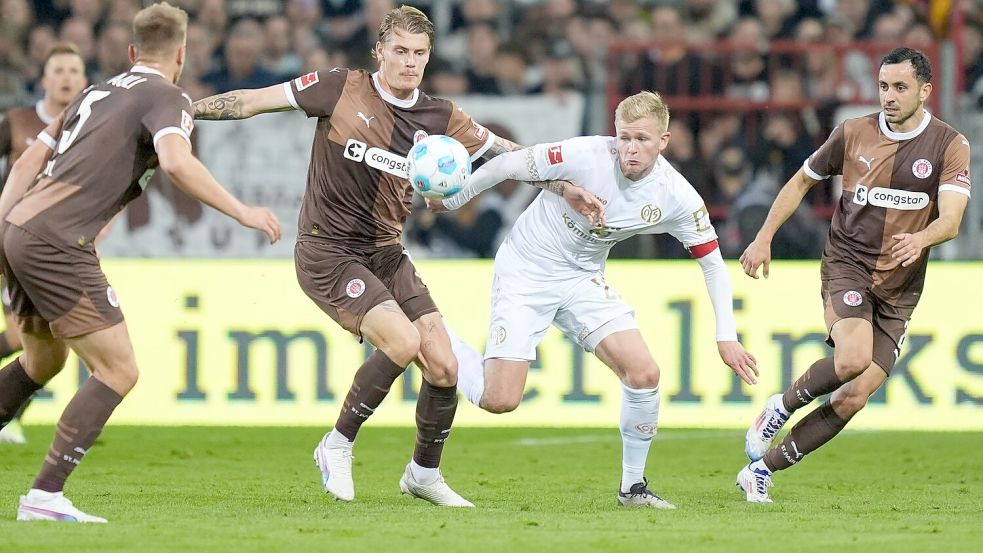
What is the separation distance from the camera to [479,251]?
1326 centimetres

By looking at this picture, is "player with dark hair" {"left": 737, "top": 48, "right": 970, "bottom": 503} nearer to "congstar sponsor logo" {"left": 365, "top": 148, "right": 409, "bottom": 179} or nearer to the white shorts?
the white shorts

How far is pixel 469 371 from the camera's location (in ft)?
25.3

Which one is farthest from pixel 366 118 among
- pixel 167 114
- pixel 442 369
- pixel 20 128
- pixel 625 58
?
pixel 625 58

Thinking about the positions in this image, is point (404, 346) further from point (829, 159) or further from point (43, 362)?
point (829, 159)

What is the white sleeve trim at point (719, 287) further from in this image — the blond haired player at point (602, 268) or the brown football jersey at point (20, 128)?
the brown football jersey at point (20, 128)

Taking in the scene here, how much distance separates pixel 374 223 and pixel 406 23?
1.01m

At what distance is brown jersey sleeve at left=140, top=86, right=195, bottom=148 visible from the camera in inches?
237

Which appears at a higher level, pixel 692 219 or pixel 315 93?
pixel 315 93

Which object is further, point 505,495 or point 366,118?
point 505,495

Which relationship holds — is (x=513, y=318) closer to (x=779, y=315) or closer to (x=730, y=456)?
(x=730, y=456)

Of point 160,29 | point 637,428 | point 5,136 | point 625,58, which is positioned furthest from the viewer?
point 625,58

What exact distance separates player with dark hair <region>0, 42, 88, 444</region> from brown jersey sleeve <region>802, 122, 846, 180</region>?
4753 mm

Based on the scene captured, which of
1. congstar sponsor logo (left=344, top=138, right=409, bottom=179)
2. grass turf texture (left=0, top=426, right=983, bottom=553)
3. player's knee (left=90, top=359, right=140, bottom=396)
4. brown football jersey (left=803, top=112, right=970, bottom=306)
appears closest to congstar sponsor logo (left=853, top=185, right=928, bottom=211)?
brown football jersey (left=803, top=112, right=970, bottom=306)

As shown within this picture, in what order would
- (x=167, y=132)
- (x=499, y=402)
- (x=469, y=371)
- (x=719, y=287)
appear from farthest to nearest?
(x=469, y=371), (x=499, y=402), (x=719, y=287), (x=167, y=132)
